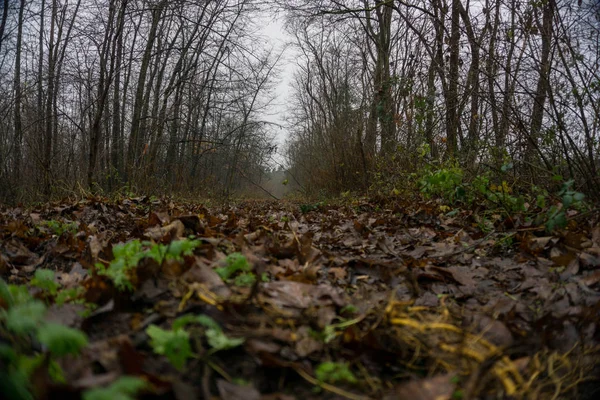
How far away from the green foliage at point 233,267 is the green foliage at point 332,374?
0.64 m

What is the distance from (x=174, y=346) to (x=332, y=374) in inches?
18.2

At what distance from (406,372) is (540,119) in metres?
4.39

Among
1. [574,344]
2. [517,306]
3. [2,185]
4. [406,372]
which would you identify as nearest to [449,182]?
[517,306]

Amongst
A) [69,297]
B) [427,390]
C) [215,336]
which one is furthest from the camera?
[69,297]

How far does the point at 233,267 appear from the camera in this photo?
1.67 meters

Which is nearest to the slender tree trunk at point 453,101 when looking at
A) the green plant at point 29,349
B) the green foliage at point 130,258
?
the green foliage at point 130,258

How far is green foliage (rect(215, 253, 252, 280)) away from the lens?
164 centimetres

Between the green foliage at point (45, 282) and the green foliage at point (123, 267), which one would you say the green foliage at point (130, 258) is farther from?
the green foliage at point (45, 282)

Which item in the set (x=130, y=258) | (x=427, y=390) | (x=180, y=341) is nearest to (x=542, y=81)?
(x=427, y=390)

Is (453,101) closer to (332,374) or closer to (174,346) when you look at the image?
(332,374)

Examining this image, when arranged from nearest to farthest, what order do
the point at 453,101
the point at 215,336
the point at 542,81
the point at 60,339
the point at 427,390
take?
1. the point at 60,339
2. the point at 427,390
3. the point at 215,336
4. the point at 542,81
5. the point at 453,101

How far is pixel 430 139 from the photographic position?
6379 mm

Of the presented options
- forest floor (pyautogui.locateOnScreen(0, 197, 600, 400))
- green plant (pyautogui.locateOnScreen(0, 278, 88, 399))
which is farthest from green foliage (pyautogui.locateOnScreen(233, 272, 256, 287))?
green plant (pyautogui.locateOnScreen(0, 278, 88, 399))

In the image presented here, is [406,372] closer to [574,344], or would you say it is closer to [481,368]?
[481,368]
